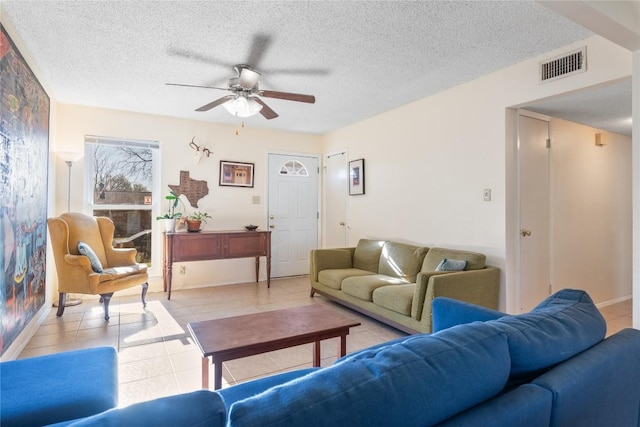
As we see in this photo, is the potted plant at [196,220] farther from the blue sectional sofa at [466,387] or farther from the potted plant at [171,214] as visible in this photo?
the blue sectional sofa at [466,387]

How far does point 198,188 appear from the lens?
16.5ft

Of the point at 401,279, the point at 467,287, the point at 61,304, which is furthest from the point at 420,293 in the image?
the point at 61,304

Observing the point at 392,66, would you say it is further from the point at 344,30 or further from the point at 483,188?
the point at 483,188

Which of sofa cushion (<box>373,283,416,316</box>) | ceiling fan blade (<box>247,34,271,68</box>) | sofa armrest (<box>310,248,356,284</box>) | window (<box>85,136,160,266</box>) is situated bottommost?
sofa cushion (<box>373,283,416,316</box>)

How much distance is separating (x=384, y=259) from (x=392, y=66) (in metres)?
2.12

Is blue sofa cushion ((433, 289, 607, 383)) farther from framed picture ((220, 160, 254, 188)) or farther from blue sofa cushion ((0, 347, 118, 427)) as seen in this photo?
framed picture ((220, 160, 254, 188))

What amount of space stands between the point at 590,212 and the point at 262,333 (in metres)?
4.29

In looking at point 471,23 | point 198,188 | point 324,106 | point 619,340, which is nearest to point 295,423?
point 619,340

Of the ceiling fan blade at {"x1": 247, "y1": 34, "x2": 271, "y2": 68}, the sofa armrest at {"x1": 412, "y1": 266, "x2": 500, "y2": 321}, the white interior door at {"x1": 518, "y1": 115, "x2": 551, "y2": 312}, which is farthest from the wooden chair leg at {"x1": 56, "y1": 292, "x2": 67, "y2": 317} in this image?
the white interior door at {"x1": 518, "y1": 115, "x2": 551, "y2": 312}

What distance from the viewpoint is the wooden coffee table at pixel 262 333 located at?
1800mm

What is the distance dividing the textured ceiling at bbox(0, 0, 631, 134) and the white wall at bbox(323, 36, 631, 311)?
0.21m

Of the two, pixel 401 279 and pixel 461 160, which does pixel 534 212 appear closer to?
pixel 461 160

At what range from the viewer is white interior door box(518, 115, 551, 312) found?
3373 mm

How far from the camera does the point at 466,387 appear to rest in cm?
78
